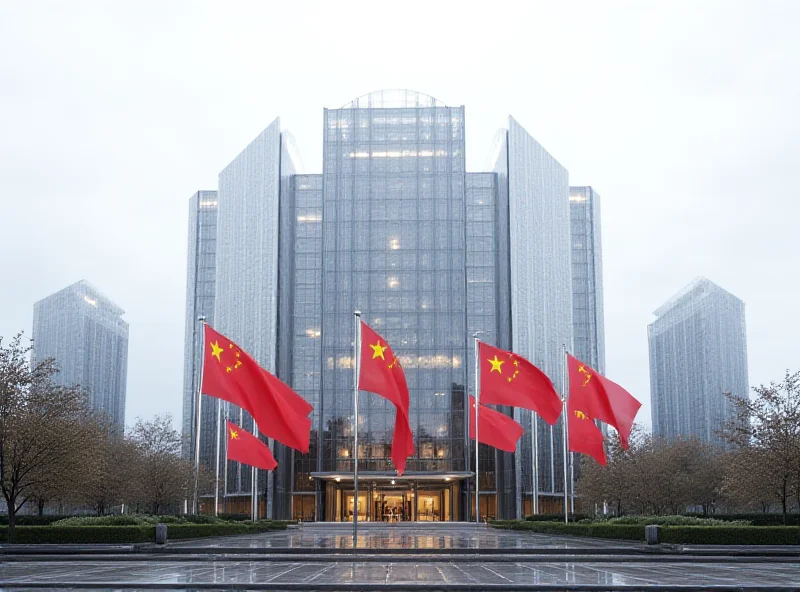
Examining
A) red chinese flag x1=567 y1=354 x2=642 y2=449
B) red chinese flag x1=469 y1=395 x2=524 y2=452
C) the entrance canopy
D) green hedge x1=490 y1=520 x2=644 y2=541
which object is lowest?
green hedge x1=490 y1=520 x2=644 y2=541

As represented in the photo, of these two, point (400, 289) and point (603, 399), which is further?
point (400, 289)

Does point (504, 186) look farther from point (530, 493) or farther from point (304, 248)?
point (530, 493)

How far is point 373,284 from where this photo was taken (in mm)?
101688

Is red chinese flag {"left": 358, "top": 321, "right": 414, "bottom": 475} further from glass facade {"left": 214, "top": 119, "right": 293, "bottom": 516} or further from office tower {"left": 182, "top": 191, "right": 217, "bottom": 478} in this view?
office tower {"left": 182, "top": 191, "right": 217, "bottom": 478}

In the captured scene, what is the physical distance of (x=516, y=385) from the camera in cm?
4150

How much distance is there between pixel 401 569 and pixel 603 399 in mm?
16359

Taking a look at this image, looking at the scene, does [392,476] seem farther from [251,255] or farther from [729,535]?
[729,535]

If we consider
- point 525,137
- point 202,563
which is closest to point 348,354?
point 525,137

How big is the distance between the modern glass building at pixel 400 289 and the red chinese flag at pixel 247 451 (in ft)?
165

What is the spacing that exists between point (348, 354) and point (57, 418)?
58.6 meters

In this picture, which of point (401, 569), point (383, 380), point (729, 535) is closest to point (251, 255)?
point (383, 380)

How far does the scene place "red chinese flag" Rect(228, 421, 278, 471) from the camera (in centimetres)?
4541

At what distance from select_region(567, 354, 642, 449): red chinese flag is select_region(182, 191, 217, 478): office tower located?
7788 cm

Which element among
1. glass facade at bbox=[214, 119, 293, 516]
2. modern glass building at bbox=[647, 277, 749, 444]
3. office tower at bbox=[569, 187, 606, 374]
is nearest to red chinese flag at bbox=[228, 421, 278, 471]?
glass facade at bbox=[214, 119, 293, 516]
